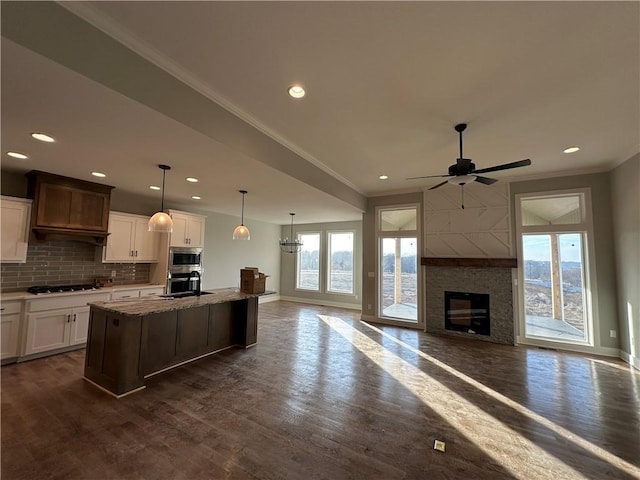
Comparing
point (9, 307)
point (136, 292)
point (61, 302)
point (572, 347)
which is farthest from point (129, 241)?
point (572, 347)

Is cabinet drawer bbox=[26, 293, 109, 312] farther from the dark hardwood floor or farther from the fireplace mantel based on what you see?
the fireplace mantel

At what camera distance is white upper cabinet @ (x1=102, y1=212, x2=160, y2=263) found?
16.3 ft

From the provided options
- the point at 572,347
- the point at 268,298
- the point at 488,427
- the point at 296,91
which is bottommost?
the point at 488,427

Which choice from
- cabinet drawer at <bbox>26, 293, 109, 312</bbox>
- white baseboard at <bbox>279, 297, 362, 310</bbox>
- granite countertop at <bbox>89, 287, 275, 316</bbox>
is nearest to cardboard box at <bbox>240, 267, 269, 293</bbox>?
granite countertop at <bbox>89, 287, 275, 316</bbox>

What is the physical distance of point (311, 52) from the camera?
2.05m

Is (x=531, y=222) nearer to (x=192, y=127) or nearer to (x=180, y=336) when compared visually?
(x=192, y=127)

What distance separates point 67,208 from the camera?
429 centimetres

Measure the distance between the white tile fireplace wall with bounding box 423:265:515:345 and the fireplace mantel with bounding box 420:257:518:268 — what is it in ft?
0.33

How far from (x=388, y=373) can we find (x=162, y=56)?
419 cm

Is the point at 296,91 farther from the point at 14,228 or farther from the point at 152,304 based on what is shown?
the point at 14,228

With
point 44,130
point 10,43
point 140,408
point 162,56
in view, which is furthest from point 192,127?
point 140,408

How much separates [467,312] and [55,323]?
7.11 meters

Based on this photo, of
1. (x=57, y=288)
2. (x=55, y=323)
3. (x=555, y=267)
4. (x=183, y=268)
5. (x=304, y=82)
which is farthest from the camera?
(x=183, y=268)

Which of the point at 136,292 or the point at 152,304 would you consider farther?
the point at 136,292
